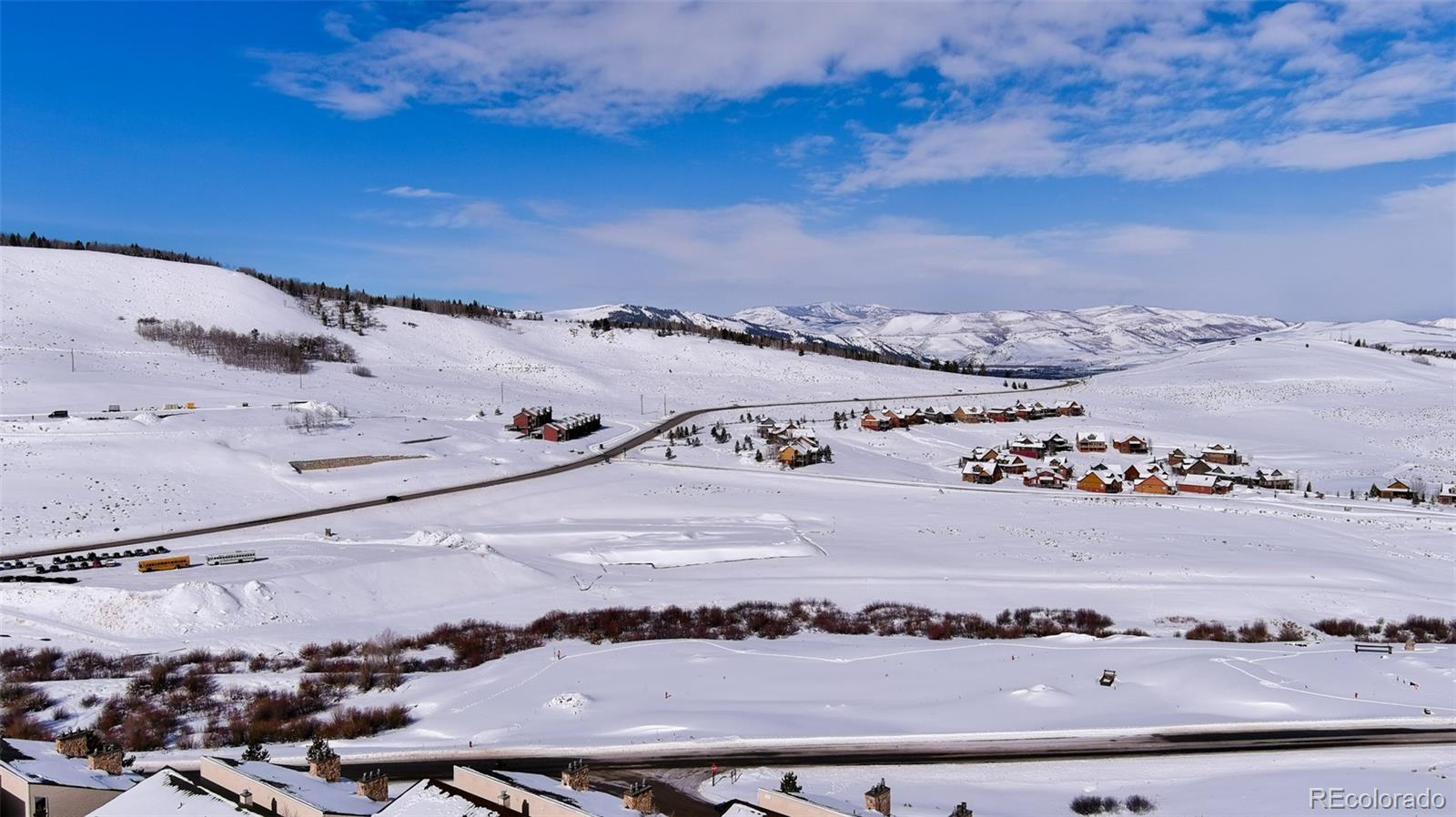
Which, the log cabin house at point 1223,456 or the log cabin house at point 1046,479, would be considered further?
the log cabin house at point 1223,456

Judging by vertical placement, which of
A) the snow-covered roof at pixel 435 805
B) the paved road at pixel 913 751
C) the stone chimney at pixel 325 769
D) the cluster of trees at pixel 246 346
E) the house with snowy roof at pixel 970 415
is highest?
the cluster of trees at pixel 246 346

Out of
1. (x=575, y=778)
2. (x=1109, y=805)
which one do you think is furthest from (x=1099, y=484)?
(x=575, y=778)

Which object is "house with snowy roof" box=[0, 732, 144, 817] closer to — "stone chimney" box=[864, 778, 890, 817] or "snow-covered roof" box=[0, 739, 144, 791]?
"snow-covered roof" box=[0, 739, 144, 791]

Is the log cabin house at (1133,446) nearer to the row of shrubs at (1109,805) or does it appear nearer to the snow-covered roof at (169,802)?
the row of shrubs at (1109,805)

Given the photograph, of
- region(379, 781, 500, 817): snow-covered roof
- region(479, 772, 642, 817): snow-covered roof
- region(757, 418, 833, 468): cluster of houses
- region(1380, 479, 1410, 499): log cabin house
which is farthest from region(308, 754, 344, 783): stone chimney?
region(1380, 479, 1410, 499): log cabin house

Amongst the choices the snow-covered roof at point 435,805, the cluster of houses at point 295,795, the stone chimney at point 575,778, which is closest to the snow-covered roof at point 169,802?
the cluster of houses at point 295,795

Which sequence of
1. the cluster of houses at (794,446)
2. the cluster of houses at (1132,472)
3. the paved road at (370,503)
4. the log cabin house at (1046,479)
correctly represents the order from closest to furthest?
the paved road at (370,503)
the cluster of houses at (1132,472)
the log cabin house at (1046,479)
the cluster of houses at (794,446)

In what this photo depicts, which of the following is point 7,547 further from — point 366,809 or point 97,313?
point 97,313
